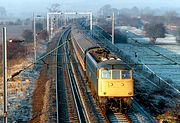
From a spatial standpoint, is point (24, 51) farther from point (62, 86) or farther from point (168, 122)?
point (168, 122)

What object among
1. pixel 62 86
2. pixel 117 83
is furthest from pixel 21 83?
pixel 117 83

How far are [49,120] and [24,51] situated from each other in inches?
1543

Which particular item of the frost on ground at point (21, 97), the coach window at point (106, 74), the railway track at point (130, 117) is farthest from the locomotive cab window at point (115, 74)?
the frost on ground at point (21, 97)

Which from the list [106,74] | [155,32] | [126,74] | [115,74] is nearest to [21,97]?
[106,74]

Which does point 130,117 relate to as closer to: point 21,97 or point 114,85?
point 114,85

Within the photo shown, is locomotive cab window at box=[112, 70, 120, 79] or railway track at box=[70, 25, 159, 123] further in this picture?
locomotive cab window at box=[112, 70, 120, 79]

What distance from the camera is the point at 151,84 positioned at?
Answer: 3456 centimetres

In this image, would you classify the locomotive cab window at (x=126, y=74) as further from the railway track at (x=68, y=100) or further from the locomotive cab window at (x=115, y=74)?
the railway track at (x=68, y=100)

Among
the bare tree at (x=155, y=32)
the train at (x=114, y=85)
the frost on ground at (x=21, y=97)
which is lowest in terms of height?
the frost on ground at (x=21, y=97)

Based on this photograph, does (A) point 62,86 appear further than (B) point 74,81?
No

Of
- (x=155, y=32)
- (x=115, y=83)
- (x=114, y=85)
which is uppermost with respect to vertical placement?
(x=155, y=32)

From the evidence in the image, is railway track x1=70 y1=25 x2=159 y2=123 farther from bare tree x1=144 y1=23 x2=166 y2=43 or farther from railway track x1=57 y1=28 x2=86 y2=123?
bare tree x1=144 y1=23 x2=166 y2=43

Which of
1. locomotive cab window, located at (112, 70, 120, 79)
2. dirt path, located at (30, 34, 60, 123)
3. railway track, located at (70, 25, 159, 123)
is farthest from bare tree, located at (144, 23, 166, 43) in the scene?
locomotive cab window, located at (112, 70, 120, 79)

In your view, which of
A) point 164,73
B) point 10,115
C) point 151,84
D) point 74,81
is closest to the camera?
point 10,115
